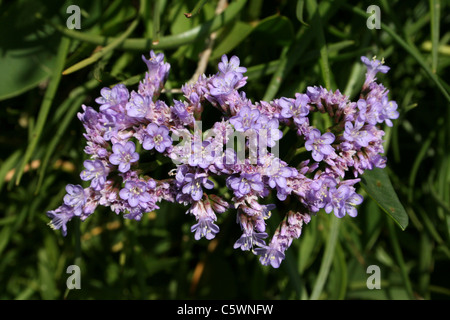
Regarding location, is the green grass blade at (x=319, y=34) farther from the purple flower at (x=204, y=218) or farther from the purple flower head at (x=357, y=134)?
the purple flower at (x=204, y=218)

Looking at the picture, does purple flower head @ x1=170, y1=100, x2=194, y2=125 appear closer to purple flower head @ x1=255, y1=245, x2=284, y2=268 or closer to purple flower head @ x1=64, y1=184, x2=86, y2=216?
purple flower head @ x1=64, y1=184, x2=86, y2=216

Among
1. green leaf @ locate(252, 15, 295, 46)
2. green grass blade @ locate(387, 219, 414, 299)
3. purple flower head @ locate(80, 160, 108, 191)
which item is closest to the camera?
purple flower head @ locate(80, 160, 108, 191)

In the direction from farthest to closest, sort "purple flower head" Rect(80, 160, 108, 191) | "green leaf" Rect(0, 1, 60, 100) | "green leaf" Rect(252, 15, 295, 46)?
1. "green leaf" Rect(0, 1, 60, 100)
2. "green leaf" Rect(252, 15, 295, 46)
3. "purple flower head" Rect(80, 160, 108, 191)

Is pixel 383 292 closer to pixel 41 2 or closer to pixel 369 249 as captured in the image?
A: pixel 369 249

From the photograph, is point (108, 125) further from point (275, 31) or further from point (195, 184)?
point (275, 31)

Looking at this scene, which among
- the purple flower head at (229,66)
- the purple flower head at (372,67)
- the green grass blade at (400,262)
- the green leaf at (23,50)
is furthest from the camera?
the green grass blade at (400,262)

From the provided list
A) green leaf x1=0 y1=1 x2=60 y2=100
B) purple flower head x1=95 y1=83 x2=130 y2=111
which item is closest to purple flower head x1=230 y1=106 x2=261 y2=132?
purple flower head x1=95 y1=83 x2=130 y2=111

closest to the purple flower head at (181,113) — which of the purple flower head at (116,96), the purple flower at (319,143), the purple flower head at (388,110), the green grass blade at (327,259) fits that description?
the purple flower head at (116,96)

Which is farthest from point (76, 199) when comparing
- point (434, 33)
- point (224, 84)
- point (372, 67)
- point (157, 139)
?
point (434, 33)
